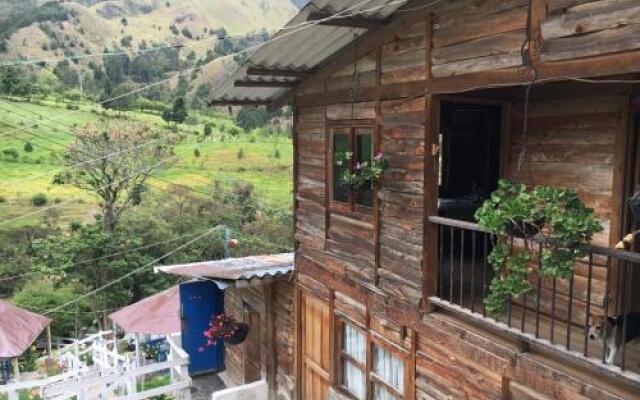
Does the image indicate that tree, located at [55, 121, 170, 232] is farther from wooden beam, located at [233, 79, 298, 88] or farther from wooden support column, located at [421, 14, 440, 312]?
wooden support column, located at [421, 14, 440, 312]

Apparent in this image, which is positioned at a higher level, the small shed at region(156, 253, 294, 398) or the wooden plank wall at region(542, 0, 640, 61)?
the wooden plank wall at region(542, 0, 640, 61)

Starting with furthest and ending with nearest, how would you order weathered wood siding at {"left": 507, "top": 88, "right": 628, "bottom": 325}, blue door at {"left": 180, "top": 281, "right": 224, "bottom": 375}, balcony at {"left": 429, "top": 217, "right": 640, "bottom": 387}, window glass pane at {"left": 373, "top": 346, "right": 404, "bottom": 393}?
blue door at {"left": 180, "top": 281, "right": 224, "bottom": 375} → window glass pane at {"left": 373, "top": 346, "right": 404, "bottom": 393} → weathered wood siding at {"left": 507, "top": 88, "right": 628, "bottom": 325} → balcony at {"left": 429, "top": 217, "right": 640, "bottom": 387}

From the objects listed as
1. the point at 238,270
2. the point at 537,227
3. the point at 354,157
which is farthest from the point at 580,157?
the point at 238,270

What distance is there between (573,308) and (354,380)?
344cm

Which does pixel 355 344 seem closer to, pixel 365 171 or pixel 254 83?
pixel 365 171

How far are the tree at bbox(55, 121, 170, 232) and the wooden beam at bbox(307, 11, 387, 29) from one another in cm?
2407

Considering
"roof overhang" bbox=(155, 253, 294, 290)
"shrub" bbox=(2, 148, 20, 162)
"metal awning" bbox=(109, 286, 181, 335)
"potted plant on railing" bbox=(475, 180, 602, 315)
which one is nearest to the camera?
"potted plant on railing" bbox=(475, 180, 602, 315)

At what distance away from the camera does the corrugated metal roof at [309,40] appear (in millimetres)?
5809

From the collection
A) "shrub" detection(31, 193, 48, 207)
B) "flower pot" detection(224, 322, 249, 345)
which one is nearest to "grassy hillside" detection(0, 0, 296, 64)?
"shrub" detection(31, 193, 48, 207)

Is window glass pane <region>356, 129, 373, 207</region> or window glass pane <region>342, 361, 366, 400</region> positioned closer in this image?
window glass pane <region>356, 129, 373, 207</region>

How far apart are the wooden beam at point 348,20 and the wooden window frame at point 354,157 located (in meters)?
1.25

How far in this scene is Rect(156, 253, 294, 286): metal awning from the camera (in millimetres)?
9930

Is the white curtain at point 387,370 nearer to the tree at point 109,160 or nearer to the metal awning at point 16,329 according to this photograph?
the metal awning at point 16,329

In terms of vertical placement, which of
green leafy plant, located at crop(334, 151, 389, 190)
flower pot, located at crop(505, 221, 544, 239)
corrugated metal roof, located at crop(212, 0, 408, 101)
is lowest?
flower pot, located at crop(505, 221, 544, 239)
